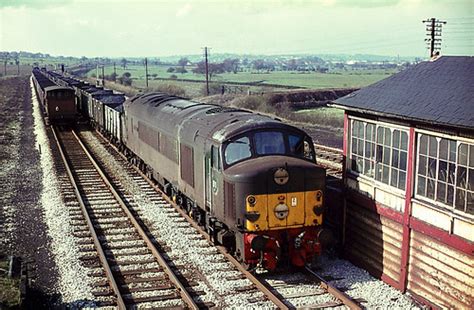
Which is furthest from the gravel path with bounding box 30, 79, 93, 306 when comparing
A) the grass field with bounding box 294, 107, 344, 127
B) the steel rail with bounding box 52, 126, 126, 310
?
the grass field with bounding box 294, 107, 344, 127

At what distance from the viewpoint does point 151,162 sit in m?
22.1

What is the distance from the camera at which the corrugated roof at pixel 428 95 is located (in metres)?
10.2

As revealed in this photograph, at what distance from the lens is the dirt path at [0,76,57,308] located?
1389cm

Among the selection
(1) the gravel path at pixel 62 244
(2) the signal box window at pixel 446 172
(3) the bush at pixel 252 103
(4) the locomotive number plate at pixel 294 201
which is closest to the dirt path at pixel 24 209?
(1) the gravel path at pixel 62 244

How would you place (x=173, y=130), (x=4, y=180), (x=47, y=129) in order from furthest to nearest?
(x=47, y=129) → (x=4, y=180) → (x=173, y=130)

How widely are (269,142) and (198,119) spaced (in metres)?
3.73

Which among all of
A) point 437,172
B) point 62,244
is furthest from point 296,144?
point 62,244

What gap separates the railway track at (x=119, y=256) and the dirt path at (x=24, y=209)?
102 cm

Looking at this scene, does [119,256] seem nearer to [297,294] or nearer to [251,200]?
[251,200]

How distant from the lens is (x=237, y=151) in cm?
1305

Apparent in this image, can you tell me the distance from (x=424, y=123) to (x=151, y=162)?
13.4 meters

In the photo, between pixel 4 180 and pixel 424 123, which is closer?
pixel 424 123

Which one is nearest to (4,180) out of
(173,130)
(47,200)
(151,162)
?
(47,200)

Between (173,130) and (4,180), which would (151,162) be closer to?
(173,130)
